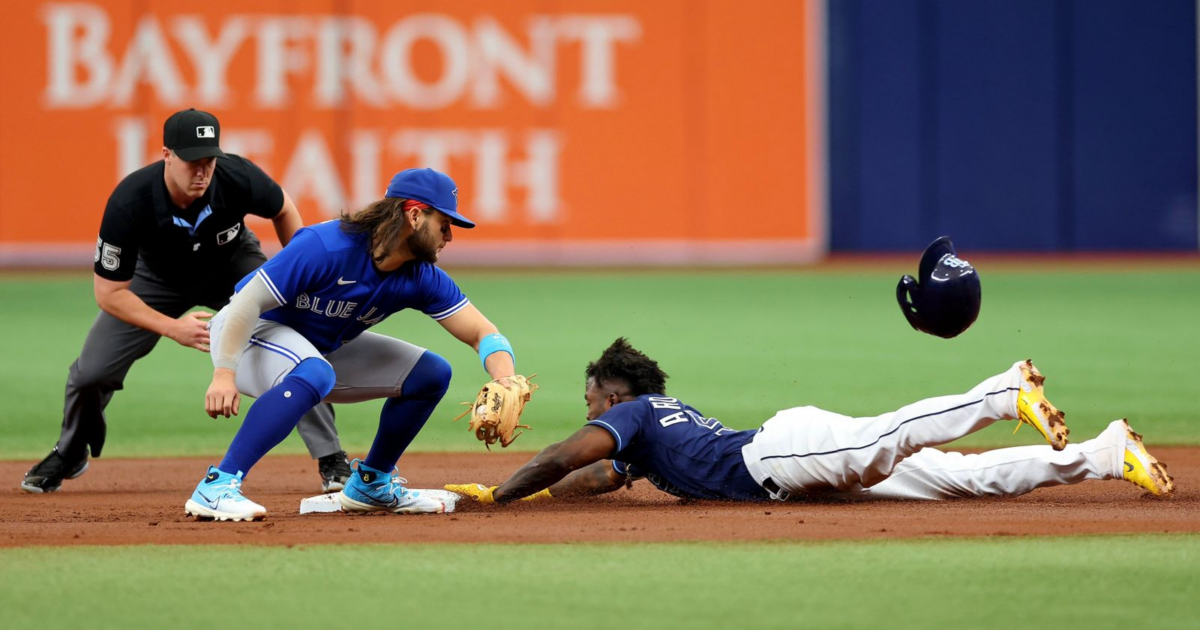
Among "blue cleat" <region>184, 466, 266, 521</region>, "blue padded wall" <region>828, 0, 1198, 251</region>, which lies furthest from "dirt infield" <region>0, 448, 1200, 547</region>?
"blue padded wall" <region>828, 0, 1198, 251</region>

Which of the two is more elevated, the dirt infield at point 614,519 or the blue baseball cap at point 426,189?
the blue baseball cap at point 426,189

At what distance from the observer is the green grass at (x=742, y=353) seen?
8859 millimetres

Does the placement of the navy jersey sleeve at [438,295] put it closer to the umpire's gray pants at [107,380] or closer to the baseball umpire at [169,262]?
the baseball umpire at [169,262]

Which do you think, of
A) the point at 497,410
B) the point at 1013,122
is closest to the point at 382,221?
the point at 497,410

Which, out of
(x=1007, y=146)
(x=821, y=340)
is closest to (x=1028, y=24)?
(x=1007, y=146)

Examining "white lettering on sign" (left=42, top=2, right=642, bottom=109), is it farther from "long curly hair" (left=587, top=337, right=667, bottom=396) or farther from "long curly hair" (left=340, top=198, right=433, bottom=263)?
"long curly hair" (left=340, top=198, right=433, bottom=263)

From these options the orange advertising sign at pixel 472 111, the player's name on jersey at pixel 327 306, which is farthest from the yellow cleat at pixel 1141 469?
the orange advertising sign at pixel 472 111

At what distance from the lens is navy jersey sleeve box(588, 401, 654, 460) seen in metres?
5.55

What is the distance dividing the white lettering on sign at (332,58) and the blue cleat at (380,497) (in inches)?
531

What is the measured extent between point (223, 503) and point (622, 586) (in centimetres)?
183

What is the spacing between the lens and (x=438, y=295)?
5.73 meters

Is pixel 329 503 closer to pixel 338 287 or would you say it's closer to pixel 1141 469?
pixel 338 287

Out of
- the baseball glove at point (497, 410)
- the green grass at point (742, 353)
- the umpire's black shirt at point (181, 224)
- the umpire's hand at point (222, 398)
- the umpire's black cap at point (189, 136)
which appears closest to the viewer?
the umpire's hand at point (222, 398)

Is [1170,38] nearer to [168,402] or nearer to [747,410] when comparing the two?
[747,410]
